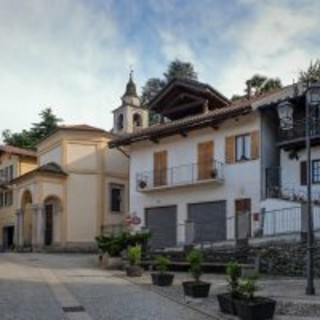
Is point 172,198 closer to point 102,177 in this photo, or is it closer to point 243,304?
point 102,177

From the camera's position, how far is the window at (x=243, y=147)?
3278 cm

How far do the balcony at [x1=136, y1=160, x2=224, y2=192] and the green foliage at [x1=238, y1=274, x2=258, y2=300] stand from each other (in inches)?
801

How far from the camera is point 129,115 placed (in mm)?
53875

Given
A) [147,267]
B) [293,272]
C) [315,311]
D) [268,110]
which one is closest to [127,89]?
[268,110]

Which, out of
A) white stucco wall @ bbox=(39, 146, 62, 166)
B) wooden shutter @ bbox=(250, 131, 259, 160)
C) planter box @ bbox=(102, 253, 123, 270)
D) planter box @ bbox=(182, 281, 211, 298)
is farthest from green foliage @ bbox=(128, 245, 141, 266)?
white stucco wall @ bbox=(39, 146, 62, 166)

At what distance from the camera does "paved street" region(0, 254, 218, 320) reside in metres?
14.3

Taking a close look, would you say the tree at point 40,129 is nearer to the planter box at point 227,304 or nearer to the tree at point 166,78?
the tree at point 166,78

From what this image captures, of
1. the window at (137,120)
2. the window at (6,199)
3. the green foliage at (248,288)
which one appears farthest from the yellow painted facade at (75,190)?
the green foliage at (248,288)

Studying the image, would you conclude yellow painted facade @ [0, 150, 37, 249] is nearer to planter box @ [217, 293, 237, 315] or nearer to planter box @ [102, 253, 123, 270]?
planter box @ [102, 253, 123, 270]

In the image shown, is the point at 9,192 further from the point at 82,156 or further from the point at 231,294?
the point at 231,294

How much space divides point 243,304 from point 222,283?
8.25 meters

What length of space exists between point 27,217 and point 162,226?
14808mm

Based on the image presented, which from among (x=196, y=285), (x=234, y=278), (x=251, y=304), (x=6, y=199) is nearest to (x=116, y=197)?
(x=6, y=199)

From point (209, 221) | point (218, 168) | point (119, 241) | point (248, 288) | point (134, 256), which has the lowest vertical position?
point (248, 288)
